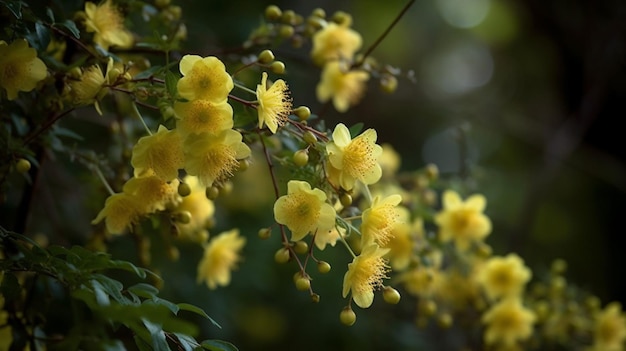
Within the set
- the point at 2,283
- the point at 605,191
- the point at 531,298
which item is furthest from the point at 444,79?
the point at 2,283

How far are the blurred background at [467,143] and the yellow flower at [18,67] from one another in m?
0.45

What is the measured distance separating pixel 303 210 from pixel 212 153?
153 millimetres

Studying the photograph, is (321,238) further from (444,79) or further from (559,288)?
(444,79)

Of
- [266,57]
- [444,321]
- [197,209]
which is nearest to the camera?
[266,57]

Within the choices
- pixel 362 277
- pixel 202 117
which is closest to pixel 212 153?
pixel 202 117

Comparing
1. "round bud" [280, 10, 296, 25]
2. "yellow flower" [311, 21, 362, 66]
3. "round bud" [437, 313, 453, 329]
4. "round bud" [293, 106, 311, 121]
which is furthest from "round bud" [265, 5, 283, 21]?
"round bud" [437, 313, 453, 329]

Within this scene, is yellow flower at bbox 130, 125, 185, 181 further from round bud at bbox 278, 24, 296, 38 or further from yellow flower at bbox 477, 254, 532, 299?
yellow flower at bbox 477, 254, 532, 299

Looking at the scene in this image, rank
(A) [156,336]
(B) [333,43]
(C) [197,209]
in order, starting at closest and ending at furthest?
1. (A) [156,336]
2. (C) [197,209]
3. (B) [333,43]

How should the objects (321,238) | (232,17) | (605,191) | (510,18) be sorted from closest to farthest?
(321,238) → (232,17) → (605,191) → (510,18)

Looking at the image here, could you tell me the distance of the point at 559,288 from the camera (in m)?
1.63

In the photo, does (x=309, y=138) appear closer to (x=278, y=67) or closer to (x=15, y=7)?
(x=278, y=67)

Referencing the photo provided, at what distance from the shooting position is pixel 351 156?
3.28 ft

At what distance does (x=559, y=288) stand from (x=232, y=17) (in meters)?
1.15

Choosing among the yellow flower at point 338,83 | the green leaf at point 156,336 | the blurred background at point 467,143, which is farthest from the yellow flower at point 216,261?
the green leaf at point 156,336
